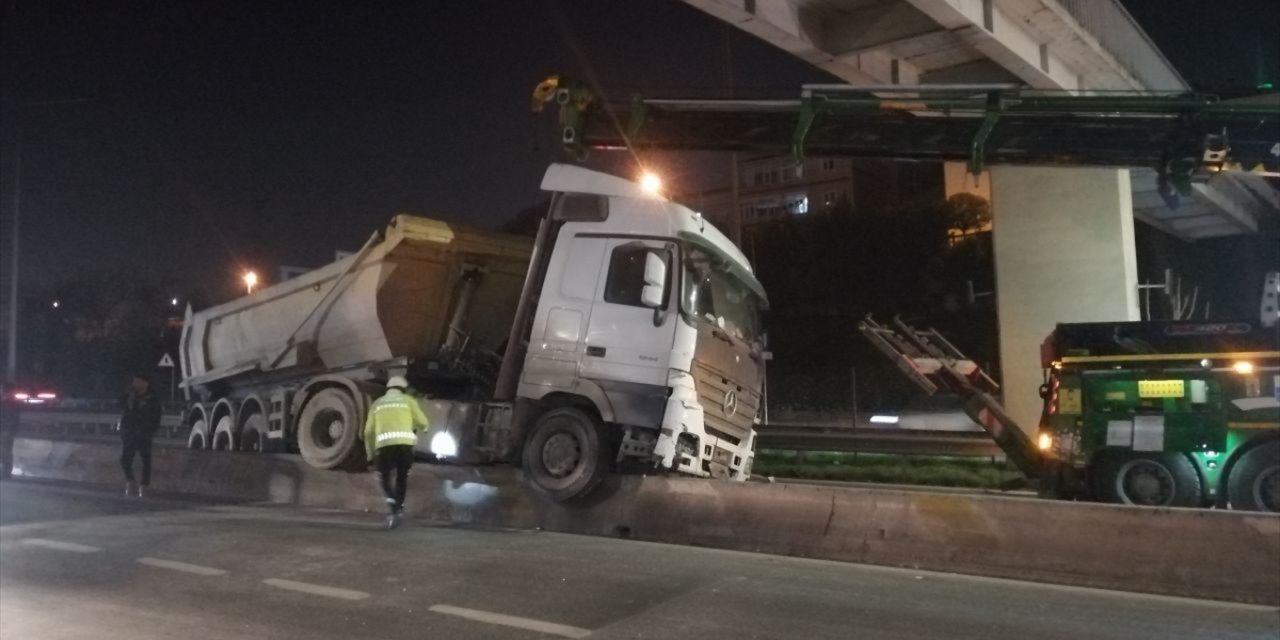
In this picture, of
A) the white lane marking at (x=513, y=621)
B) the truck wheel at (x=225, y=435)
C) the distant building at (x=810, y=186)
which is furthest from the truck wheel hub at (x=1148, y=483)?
the distant building at (x=810, y=186)

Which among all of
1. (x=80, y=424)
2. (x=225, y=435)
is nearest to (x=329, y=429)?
(x=225, y=435)

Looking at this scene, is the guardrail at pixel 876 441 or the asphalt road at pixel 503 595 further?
the guardrail at pixel 876 441

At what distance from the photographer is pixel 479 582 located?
24.8 feet

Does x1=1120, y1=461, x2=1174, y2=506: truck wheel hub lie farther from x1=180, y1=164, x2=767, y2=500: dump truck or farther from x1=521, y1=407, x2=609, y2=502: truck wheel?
x1=521, y1=407, x2=609, y2=502: truck wheel

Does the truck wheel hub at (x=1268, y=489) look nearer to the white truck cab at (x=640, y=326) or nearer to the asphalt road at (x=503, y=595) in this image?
the asphalt road at (x=503, y=595)

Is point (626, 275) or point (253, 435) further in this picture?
point (253, 435)

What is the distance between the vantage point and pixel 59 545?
931 centimetres

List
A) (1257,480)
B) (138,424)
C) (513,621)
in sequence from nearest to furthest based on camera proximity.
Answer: (513,621), (1257,480), (138,424)

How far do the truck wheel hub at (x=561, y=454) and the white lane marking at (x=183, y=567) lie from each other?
3.18 metres

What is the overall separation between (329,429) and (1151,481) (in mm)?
9392

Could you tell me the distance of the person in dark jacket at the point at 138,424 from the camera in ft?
45.1

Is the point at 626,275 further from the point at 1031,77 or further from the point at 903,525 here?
the point at 1031,77

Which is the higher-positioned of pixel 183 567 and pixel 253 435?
pixel 253 435

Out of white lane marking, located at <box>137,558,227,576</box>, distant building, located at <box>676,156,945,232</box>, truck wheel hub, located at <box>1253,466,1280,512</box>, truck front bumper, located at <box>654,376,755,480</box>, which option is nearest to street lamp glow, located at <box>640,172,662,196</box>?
truck front bumper, located at <box>654,376,755,480</box>
